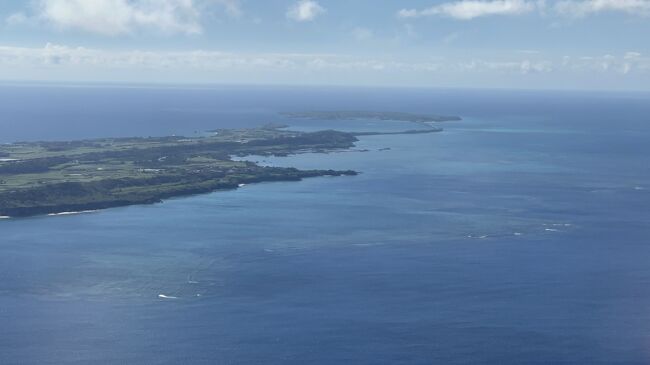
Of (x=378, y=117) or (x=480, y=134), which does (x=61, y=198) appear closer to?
(x=480, y=134)

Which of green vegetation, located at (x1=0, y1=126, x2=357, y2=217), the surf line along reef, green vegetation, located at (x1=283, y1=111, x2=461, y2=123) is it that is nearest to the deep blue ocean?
the surf line along reef

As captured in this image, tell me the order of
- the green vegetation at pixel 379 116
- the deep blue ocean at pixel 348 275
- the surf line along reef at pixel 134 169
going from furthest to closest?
the green vegetation at pixel 379 116
the surf line along reef at pixel 134 169
the deep blue ocean at pixel 348 275

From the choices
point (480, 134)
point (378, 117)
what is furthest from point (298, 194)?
point (378, 117)

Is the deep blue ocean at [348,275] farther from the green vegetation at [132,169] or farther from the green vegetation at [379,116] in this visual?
the green vegetation at [379,116]

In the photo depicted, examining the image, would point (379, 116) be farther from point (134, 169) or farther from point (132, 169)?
point (132, 169)

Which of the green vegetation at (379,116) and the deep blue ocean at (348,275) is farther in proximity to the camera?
the green vegetation at (379,116)

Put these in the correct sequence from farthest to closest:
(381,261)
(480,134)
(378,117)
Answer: (378,117) < (480,134) < (381,261)

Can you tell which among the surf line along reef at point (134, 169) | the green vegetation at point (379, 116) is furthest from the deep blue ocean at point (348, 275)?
the green vegetation at point (379, 116)
